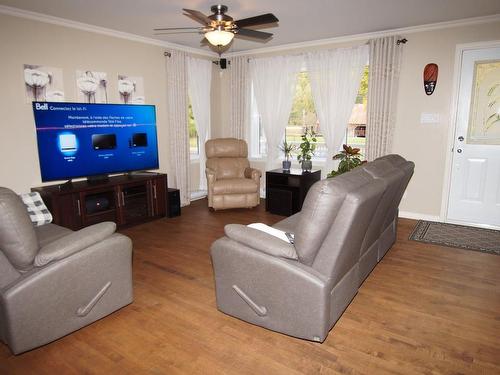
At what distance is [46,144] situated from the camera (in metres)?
3.87

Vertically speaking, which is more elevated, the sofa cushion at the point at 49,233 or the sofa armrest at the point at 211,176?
the sofa armrest at the point at 211,176

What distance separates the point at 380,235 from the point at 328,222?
1444 mm

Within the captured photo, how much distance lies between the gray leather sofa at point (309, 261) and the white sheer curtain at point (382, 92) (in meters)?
2.54

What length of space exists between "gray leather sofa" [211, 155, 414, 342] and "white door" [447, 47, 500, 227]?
261 centimetres

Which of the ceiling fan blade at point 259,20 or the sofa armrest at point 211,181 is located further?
the sofa armrest at point 211,181

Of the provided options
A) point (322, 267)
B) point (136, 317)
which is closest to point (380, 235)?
point (322, 267)

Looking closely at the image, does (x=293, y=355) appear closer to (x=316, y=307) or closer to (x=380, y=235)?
(x=316, y=307)

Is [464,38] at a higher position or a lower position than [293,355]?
higher

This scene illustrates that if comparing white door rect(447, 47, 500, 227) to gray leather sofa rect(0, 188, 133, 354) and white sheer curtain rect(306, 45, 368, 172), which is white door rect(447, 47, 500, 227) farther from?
gray leather sofa rect(0, 188, 133, 354)

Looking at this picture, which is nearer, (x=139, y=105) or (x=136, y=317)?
(x=136, y=317)

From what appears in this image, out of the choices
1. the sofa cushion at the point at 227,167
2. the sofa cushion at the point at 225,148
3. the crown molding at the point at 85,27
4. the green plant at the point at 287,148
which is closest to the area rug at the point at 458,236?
the green plant at the point at 287,148

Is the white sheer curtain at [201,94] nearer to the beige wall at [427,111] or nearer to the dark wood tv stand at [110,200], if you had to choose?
the dark wood tv stand at [110,200]

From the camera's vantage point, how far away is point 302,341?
7.21ft

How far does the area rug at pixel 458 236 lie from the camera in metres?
3.80
